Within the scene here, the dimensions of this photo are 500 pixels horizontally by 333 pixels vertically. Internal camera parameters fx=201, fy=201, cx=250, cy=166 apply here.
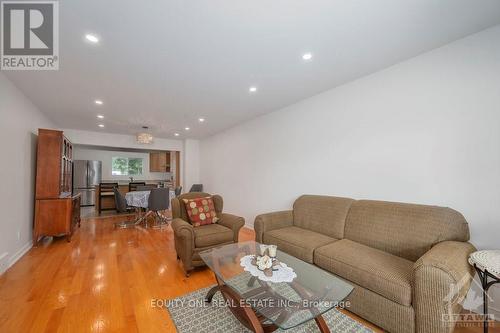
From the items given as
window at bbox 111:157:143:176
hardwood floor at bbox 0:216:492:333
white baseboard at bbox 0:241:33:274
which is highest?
window at bbox 111:157:143:176

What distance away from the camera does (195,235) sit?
238 centimetres

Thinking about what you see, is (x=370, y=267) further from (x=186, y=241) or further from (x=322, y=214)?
(x=186, y=241)

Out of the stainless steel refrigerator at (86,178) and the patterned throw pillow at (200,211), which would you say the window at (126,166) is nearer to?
the stainless steel refrigerator at (86,178)

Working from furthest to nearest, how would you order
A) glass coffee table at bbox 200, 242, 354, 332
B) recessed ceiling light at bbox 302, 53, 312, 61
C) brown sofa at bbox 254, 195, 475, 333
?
1. recessed ceiling light at bbox 302, 53, 312, 61
2. brown sofa at bbox 254, 195, 475, 333
3. glass coffee table at bbox 200, 242, 354, 332

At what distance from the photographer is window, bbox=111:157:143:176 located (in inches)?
316

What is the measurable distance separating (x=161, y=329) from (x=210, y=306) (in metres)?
0.41

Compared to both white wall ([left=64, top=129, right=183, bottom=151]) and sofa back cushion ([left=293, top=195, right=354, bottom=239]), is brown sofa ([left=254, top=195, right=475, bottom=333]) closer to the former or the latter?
sofa back cushion ([left=293, top=195, right=354, bottom=239])

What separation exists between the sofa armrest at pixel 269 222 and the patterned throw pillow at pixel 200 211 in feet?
2.11

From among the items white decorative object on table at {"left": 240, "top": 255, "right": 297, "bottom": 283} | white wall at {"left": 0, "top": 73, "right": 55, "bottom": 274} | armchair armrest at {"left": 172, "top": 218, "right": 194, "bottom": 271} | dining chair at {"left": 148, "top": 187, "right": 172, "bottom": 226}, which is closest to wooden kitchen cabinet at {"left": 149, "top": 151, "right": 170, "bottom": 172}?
dining chair at {"left": 148, "top": 187, "right": 172, "bottom": 226}

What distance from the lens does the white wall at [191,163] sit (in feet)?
21.6

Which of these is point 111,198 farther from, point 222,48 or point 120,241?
point 222,48

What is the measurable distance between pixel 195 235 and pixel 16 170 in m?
2.67

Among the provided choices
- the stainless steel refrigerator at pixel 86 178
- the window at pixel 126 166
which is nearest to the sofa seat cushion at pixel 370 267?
the stainless steel refrigerator at pixel 86 178

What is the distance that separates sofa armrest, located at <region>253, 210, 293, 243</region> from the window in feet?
24.1
